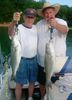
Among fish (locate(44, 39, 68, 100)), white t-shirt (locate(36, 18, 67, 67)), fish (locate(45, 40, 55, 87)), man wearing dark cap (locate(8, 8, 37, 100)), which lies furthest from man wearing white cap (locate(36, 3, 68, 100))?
fish (locate(45, 40, 55, 87))

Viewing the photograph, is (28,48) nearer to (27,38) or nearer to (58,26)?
(27,38)

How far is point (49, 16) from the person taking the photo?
625cm

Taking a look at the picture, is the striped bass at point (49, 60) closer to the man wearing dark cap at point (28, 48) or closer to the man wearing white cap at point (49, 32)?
the man wearing white cap at point (49, 32)

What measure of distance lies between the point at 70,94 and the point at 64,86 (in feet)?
0.51

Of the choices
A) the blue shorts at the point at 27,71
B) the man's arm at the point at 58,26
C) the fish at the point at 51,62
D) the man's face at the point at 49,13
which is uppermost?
the man's face at the point at 49,13

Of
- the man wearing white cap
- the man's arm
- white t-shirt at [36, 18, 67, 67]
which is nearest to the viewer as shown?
the man's arm

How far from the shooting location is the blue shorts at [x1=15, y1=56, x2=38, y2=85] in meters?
6.62

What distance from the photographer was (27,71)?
6703 mm

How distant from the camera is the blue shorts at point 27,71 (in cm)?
662

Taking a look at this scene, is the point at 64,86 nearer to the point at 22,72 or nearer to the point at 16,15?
the point at 22,72

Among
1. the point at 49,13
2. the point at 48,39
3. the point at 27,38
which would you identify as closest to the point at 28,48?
the point at 27,38

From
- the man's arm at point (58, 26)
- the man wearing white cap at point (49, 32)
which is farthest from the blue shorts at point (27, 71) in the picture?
the man's arm at point (58, 26)

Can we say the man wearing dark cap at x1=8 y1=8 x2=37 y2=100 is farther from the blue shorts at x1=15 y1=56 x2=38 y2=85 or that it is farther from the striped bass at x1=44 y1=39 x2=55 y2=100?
the striped bass at x1=44 y1=39 x2=55 y2=100

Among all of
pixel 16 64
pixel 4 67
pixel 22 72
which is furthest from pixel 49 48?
pixel 4 67
